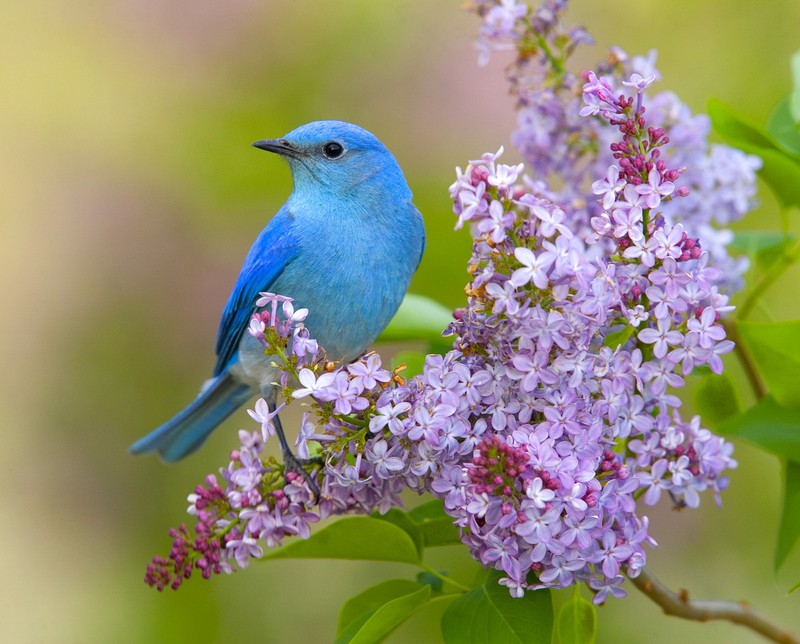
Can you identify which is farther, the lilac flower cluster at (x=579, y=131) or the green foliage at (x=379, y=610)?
the lilac flower cluster at (x=579, y=131)

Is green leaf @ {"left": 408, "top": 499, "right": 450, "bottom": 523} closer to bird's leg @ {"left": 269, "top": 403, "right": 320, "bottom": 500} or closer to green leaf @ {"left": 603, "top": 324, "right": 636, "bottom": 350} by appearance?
bird's leg @ {"left": 269, "top": 403, "right": 320, "bottom": 500}

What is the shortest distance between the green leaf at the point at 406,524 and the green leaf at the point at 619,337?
2.05 ft

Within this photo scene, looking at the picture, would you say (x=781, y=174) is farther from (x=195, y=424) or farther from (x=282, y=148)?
(x=195, y=424)

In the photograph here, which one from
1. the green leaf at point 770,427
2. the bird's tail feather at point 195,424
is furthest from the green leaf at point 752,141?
the bird's tail feather at point 195,424

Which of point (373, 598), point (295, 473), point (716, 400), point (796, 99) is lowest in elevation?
point (373, 598)

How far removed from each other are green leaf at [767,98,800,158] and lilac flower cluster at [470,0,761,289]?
6.0 inches

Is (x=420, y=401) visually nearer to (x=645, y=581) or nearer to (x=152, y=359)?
(x=645, y=581)

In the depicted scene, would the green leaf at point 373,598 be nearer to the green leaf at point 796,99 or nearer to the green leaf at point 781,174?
the green leaf at point 781,174

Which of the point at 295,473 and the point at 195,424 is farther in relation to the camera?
the point at 195,424

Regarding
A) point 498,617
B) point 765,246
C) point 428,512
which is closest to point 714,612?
point 498,617

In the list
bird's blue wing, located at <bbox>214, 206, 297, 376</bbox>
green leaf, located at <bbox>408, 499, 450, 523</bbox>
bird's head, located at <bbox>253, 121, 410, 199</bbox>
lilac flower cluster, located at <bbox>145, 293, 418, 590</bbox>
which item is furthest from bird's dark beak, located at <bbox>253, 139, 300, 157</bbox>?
green leaf, located at <bbox>408, 499, 450, 523</bbox>

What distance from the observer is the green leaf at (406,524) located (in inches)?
94.3

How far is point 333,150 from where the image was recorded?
3.49 metres

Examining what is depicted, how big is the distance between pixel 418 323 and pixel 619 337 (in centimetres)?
96
